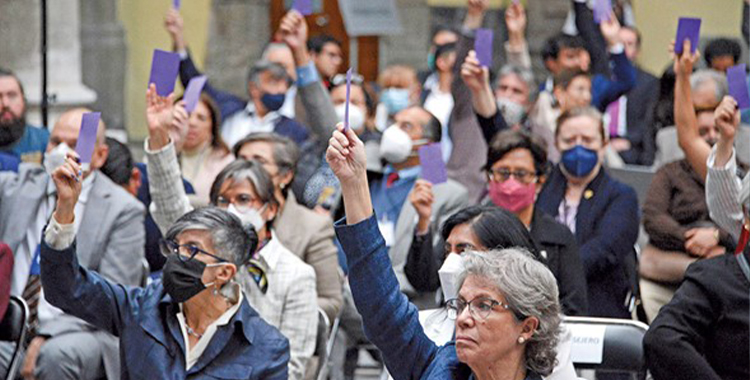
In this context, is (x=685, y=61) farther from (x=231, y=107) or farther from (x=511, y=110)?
(x=231, y=107)

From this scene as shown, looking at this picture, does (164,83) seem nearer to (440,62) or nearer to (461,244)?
(461,244)

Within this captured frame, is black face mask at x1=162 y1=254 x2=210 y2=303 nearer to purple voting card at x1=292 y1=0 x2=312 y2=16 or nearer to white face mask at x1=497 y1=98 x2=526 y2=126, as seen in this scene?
purple voting card at x1=292 y1=0 x2=312 y2=16

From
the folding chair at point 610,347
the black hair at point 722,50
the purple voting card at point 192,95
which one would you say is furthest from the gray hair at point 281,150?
the black hair at point 722,50

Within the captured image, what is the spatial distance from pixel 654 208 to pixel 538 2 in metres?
11.3

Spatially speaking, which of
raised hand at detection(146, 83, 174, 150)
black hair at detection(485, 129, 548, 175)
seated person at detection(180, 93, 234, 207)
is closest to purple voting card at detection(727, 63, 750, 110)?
black hair at detection(485, 129, 548, 175)

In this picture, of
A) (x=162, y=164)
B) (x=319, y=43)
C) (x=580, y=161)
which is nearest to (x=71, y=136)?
(x=162, y=164)

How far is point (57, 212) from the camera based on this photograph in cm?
513

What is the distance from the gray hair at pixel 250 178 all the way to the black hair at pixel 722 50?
5115 mm

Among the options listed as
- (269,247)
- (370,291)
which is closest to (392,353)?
(370,291)

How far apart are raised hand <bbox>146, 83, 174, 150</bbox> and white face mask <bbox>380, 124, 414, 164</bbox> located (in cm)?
161

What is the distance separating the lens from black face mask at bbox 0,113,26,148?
311 inches

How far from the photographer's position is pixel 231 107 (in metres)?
10.2

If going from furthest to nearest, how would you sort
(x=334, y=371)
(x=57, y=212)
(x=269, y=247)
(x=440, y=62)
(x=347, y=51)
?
(x=347, y=51) → (x=440, y=62) → (x=334, y=371) → (x=269, y=247) → (x=57, y=212)

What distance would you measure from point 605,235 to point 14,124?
123 inches
